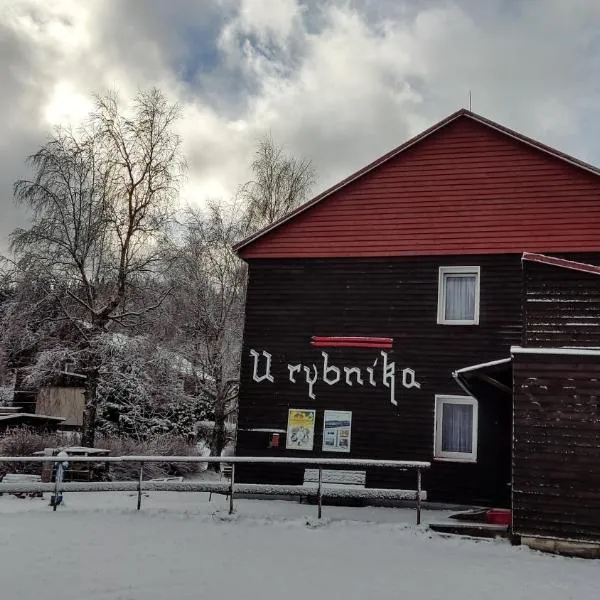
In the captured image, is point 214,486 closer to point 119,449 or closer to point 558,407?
point 558,407

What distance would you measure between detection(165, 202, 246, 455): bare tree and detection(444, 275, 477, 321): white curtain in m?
12.0

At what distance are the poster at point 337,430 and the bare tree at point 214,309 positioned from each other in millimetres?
10501

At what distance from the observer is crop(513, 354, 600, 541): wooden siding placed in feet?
34.2

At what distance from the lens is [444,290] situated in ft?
52.6

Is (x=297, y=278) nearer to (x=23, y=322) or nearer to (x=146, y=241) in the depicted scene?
(x=146, y=241)

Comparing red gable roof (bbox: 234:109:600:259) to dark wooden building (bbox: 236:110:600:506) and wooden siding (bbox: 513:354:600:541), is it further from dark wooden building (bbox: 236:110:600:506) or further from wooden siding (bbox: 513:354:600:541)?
wooden siding (bbox: 513:354:600:541)

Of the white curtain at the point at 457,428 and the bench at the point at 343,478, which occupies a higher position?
the white curtain at the point at 457,428

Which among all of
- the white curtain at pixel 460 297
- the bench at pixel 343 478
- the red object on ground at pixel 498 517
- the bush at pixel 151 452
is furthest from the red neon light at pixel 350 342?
the bush at pixel 151 452

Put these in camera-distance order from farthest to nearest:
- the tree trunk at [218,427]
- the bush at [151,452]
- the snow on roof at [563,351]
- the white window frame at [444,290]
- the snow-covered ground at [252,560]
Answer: the tree trunk at [218,427] < the bush at [151,452] < the white window frame at [444,290] < the snow on roof at [563,351] < the snow-covered ground at [252,560]

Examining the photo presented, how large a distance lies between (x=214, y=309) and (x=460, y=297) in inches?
537

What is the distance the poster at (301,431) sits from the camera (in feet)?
52.9

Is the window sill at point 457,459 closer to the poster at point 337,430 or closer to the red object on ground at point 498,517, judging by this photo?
the poster at point 337,430

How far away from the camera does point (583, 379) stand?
1077cm

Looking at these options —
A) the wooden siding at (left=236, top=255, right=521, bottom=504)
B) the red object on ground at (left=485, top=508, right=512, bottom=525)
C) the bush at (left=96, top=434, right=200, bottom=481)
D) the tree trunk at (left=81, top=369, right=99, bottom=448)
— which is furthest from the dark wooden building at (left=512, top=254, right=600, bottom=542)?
the bush at (left=96, top=434, right=200, bottom=481)
